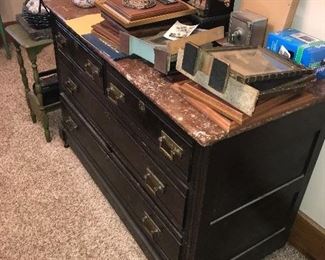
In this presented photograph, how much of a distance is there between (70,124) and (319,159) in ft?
3.83

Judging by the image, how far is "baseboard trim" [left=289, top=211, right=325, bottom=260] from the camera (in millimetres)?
1476

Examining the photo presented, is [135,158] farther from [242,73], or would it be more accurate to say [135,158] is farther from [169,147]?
[242,73]

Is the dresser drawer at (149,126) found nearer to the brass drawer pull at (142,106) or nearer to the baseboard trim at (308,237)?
the brass drawer pull at (142,106)

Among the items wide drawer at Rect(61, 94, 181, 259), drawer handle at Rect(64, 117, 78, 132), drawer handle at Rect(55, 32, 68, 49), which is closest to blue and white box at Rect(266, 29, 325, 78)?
wide drawer at Rect(61, 94, 181, 259)

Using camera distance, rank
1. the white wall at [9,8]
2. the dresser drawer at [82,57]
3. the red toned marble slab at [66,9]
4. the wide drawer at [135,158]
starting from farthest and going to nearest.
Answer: the white wall at [9,8] < the red toned marble slab at [66,9] < the dresser drawer at [82,57] < the wide drawer at [135,158]

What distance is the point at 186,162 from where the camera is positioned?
1022 mm

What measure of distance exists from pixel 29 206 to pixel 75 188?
226 mm

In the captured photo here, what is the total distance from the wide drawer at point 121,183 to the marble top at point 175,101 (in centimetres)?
45

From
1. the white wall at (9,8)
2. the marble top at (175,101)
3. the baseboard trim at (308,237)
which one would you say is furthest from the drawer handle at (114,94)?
the white wall at (9,8)

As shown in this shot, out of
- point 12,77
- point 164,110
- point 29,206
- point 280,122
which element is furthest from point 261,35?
point 12,77

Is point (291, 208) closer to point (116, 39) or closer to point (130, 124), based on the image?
point (130, 124)

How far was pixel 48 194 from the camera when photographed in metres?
1.81

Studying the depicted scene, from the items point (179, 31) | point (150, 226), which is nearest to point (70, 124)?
point (150, 226)

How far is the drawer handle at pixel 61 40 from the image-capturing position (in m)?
1.60
